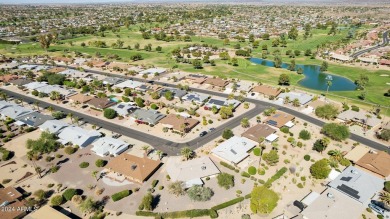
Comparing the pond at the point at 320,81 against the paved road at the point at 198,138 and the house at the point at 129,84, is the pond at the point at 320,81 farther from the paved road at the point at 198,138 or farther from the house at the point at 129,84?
the house at the point at 129,84

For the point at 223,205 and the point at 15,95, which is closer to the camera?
the point at 223,205

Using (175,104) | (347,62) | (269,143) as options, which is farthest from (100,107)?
(347,62)

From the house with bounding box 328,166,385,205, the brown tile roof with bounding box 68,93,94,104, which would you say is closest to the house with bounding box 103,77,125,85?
the brown tile roof with bounding box 68,93,94,104

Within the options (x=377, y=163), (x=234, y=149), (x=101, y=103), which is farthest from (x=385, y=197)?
(x=101, y=103)

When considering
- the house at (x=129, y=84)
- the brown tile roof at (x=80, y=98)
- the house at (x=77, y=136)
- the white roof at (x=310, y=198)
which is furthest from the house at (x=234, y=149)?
the brown tile roof at (x=80, y=98)

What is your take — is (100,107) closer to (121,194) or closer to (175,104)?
(175,104)

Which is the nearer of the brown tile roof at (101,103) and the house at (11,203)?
the house at (11,203)
